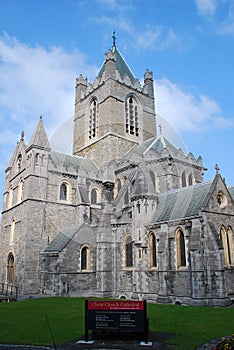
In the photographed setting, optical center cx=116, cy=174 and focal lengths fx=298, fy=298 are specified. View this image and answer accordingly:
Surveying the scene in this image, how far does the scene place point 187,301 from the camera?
2014 centimetres

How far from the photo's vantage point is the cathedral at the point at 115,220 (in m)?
21.1

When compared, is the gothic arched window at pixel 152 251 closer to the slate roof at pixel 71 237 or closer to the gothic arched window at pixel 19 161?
the slate roof at pixel 71 237

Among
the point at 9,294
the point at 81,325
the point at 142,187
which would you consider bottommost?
the point at 9,294

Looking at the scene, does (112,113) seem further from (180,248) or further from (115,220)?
(180,248)

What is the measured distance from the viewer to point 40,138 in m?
32.2

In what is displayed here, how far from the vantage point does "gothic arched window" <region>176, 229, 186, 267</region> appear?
851 inches

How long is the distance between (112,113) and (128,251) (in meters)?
20.9

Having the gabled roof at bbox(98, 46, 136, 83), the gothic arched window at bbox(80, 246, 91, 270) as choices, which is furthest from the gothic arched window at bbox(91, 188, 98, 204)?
the gabled roof at bbox(98, 46, 136, 83)

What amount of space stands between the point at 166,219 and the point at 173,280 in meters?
4.60

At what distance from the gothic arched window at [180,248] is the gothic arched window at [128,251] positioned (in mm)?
5057

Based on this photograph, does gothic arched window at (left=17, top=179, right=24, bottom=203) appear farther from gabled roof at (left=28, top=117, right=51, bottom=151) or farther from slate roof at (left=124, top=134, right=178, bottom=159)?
slate roof at (left=124, top=134, right=178, bottom=159)

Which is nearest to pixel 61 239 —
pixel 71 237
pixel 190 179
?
pixel 71 237

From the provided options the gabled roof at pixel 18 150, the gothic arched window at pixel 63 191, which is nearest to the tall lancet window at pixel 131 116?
the gothic arched window at pixel 63 191

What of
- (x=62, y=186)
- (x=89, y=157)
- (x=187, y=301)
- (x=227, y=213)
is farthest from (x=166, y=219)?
(x=89, y=157)
